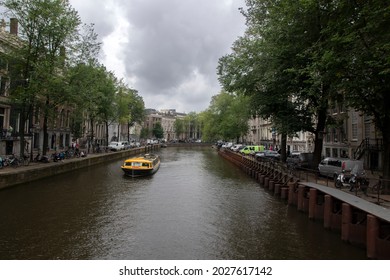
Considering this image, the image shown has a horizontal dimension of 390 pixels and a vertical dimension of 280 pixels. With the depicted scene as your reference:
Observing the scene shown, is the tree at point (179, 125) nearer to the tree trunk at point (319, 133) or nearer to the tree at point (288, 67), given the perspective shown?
the tree at point (288, 67)

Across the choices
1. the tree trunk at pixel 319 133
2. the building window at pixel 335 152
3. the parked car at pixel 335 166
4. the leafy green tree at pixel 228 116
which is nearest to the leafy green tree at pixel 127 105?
the leafy green tree at pixel 228 116

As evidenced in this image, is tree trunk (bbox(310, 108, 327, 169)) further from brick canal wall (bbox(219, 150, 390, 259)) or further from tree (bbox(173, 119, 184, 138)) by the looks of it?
tree (bbox(173, 119, 184, 138))

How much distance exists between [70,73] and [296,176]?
22.8m

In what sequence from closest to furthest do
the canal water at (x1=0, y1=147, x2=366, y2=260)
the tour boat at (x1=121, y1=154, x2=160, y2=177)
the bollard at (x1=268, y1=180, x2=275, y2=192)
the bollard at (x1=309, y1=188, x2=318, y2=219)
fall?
the canal water at (x1=0, y1=147, x2=366, y2=260) < the bollard at (x1=309, y1=188, x2=318, y2=219) < the bollard at (x1=268, y1=180, x2=275, y2=192) < the tour boat at (x1=121, y1=154, x2=160, y2=177)

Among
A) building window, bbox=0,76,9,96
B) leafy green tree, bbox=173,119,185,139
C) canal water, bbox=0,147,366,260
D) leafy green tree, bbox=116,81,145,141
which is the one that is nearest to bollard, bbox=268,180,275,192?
canal water, bbox=0,147,366,260

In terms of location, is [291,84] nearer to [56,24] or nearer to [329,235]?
[329,235]

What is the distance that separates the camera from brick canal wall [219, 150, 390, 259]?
10203 millimetres

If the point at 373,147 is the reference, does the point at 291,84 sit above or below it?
above

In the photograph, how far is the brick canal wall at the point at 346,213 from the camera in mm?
10203

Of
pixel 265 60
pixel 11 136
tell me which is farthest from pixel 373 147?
pixel 11 136

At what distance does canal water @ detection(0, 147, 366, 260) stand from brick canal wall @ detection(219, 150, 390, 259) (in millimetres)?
511

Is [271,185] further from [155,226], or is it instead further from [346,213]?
[155,226]
